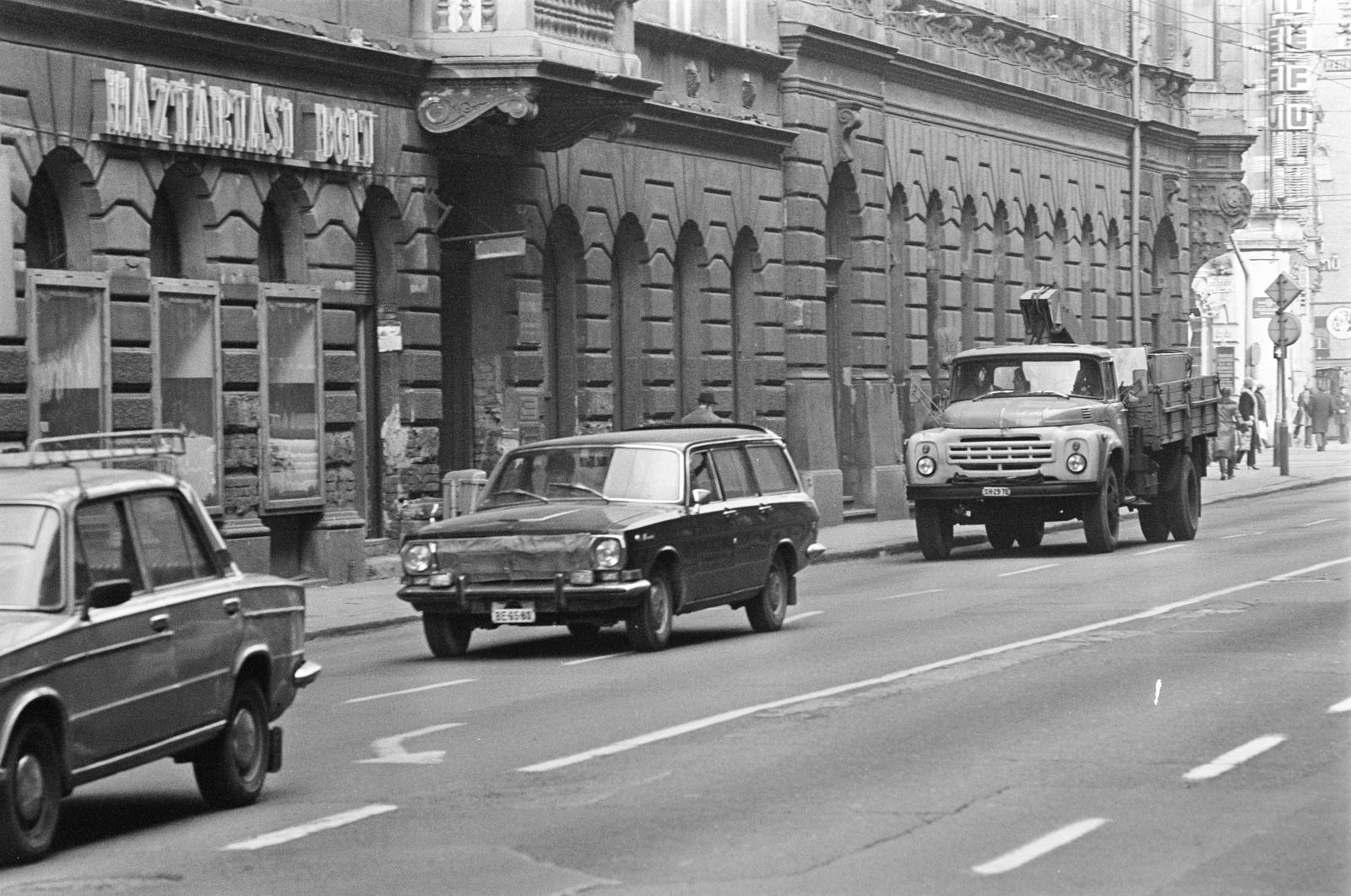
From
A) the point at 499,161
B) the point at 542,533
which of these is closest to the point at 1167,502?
the point at 499,161

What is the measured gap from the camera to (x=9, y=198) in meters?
20.1

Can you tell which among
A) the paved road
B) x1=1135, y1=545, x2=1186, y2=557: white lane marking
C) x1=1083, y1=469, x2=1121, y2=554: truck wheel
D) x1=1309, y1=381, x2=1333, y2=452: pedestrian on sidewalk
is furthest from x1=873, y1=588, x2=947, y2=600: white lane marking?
x1=1309, y1=381, x2=1333, y2=452: pedestrian on sidewalk

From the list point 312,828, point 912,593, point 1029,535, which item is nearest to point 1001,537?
point 1029,535

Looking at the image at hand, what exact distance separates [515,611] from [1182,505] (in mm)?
16033

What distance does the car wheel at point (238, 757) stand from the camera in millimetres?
12102

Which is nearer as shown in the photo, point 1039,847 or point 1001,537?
point 1039,847

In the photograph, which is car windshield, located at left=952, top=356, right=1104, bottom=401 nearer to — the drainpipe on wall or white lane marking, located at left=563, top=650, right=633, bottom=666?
white lane marking, located at left=563, top=650, right=633, bottom=666

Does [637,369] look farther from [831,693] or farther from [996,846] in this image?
[996,846]

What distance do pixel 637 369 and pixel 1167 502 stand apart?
6.95m

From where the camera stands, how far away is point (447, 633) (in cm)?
1983

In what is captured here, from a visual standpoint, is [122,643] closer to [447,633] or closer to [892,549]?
[447,633]

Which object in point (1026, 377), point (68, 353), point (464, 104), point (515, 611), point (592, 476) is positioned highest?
point (464, 104)

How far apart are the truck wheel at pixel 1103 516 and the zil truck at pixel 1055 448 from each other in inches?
0.7

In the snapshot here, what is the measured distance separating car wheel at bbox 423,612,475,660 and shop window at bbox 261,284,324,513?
7.55 m
